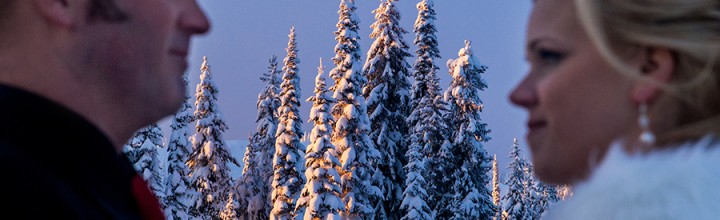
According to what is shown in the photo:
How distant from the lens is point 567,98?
251 centimetres

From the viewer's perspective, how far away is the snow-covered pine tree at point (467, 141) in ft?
133

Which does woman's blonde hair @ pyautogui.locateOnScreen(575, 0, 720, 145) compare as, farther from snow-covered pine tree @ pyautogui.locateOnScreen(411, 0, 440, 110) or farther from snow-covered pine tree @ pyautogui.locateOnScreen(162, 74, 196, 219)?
snow-covered pine tree @ pyautogui.locateOnScreen(411, 0, 440, 110)

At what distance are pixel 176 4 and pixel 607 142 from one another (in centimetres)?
128

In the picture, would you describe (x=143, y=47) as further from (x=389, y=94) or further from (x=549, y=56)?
(x=389, y=94)

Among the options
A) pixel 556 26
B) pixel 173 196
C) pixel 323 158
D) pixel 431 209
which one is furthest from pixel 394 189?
pixel 556 26

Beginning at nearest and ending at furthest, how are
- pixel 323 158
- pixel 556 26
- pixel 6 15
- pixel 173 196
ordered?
pixel 6 15, pixel 556 26, pixel 323 158, pixel 173 196

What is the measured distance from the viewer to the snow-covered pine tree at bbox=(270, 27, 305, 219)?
4350cm

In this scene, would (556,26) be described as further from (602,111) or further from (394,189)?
(394,189)

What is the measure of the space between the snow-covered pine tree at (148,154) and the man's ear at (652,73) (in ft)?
109

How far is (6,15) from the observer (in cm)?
206

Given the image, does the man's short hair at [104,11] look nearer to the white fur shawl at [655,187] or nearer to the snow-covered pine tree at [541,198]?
the white fur shawl at [655,187]

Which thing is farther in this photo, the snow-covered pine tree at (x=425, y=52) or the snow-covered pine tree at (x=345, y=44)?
the snow-covered pine tree at (x=425, y=52)

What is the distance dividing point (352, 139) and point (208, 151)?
11.6m

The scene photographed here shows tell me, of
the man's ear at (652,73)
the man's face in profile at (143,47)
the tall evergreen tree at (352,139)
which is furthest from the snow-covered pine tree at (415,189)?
the man's face in profile at (143,47)
